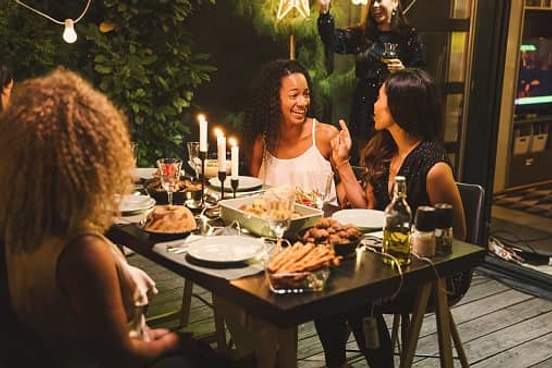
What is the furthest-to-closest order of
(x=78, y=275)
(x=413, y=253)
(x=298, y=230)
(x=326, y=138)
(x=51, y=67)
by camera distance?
(x=51, y=67)
(x=326, y=138)
(x=298, y=230)
(x=413, y=253)
(x=78, y=275)

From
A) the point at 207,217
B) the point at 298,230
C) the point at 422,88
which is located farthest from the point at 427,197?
the point at 207,217

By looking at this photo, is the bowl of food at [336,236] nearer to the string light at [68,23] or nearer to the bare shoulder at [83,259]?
the bare shoulder at [83,259]

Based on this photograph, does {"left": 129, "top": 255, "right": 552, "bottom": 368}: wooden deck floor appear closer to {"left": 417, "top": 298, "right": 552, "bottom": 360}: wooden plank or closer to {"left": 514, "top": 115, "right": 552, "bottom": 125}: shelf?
{"left": 417, "top": 298, "right": 552, "bottom": 360}: wooden plank

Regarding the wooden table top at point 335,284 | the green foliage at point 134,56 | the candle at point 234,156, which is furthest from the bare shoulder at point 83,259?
the green foliage at point 134,56

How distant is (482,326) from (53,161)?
2.28 meters

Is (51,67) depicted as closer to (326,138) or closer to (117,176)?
(326,138)

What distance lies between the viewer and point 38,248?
1433 mm

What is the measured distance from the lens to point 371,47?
381 centimetres

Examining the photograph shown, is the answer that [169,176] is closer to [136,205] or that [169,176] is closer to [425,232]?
[136,205]

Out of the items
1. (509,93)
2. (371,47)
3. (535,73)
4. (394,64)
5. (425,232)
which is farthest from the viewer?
(535,73)

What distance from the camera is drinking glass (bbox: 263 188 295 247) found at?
1.91 m

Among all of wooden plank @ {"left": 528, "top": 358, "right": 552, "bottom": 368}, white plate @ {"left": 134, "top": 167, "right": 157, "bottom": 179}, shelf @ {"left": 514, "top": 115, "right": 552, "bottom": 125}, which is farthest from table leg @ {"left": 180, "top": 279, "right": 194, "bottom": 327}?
shelf @ {"left": 514, "top": 115, "right": 552, "bottom": 125}

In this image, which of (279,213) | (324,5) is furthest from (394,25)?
(279,213)

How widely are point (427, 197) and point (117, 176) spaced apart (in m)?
1.17
